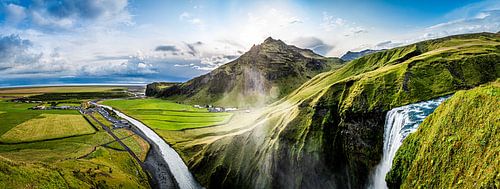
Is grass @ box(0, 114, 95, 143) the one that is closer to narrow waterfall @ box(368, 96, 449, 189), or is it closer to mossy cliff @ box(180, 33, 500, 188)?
mossy cliff @ box(180, 33, 500, 188)

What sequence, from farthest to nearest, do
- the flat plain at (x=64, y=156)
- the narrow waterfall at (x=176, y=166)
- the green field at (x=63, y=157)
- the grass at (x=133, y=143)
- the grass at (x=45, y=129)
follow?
the grass at (x=45, y=129), the grass at (x=133, y=143), the narrow waterfall at (x=176, y=166), the flat plain at (x=64, y=156), the green field at (x=63, y=157)

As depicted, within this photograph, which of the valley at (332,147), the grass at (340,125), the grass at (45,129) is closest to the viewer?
the valley at (332,147)

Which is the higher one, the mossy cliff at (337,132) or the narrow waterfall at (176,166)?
the mossy cliff at (337,132)

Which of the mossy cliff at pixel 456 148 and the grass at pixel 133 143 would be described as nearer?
the mossy cliff at pixel 456 148

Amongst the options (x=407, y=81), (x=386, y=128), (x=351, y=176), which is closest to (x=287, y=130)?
(x=351, y=176)

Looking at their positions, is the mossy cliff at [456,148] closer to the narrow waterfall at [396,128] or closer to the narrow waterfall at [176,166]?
the narrow waterfall at [396,128]

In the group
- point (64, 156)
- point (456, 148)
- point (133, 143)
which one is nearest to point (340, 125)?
point (456, 148)

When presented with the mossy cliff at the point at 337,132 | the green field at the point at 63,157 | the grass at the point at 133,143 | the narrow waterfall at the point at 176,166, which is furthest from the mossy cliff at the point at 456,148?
the grass at the point at 133,143
